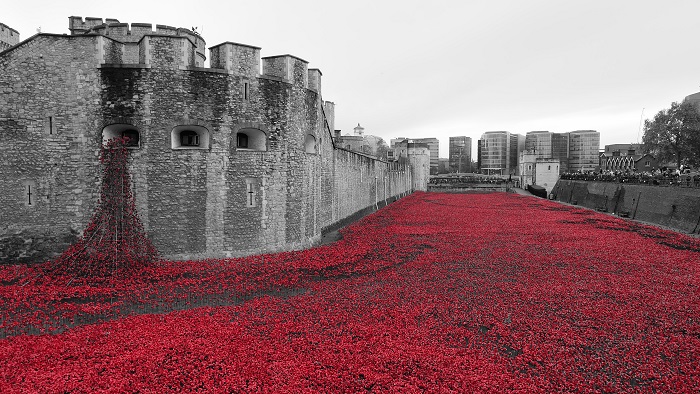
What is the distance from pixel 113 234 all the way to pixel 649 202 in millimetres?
35403

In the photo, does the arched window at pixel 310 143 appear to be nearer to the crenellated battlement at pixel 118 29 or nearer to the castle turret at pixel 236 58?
the castle turret at pixel 236 58

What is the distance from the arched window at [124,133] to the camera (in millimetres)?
13500

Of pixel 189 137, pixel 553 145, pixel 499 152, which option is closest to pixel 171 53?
pixel 189 137

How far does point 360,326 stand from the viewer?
808 cm

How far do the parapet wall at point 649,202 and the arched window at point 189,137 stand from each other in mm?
27294

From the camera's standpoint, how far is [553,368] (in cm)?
640

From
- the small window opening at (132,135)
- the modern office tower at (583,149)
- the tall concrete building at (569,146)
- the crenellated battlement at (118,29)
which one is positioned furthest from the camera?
the tall concrete building at (569,146)

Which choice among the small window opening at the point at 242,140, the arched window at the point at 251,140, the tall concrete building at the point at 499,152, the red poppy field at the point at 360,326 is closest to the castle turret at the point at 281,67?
the arched window at the point at 251,140

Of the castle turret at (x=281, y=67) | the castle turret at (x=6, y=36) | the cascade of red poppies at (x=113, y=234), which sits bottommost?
the cascade of red poppies at (x=113, y=234)

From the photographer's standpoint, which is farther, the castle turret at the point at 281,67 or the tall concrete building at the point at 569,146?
the tall concrete building at the point at 569,146

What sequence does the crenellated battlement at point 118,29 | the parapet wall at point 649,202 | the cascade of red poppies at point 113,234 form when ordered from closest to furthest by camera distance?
1. the cascade of red poppies at point 113,234
2. the crenellated battlement at point 118,29
3. the parapet wall at point 649,202

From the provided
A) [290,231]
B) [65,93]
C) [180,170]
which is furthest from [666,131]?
[65,93]

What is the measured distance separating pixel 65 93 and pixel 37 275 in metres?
6.22

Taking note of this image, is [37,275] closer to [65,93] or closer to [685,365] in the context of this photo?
[65,93]
